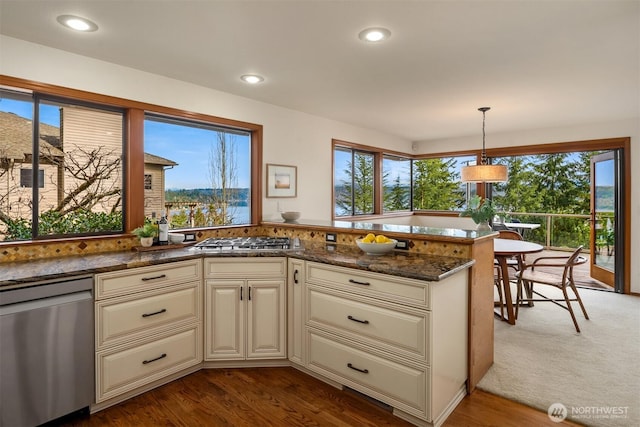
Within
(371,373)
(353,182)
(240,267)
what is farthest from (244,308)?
(353,182)

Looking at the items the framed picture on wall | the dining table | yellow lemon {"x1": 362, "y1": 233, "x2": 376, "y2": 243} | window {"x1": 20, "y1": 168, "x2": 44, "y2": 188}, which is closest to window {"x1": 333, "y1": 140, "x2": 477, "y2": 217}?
the framed picture on wall

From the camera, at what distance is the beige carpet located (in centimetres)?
212

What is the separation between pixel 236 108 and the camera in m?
3.52

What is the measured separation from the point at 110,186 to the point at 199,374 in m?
1.65

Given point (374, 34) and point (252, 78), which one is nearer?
point (374, 34)

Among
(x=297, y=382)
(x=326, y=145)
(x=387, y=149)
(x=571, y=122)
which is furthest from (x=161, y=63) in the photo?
(x=571, y=122)

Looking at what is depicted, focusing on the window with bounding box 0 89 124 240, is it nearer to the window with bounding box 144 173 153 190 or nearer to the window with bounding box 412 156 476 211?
the window with bounding box 144 173 153 190

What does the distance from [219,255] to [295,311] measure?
70 centimetres

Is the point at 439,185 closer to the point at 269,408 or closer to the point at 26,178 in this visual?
the point at 269,408

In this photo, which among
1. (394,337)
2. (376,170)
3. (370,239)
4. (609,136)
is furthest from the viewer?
(376,170)

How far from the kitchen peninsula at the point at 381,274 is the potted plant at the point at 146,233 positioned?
139 millimetres

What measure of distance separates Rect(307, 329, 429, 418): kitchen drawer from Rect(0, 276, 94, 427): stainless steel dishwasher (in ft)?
4.57

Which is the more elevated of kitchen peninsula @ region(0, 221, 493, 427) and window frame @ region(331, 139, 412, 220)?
window frame @ region(331, 139, 412, 220)

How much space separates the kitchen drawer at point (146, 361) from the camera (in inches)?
81.9
